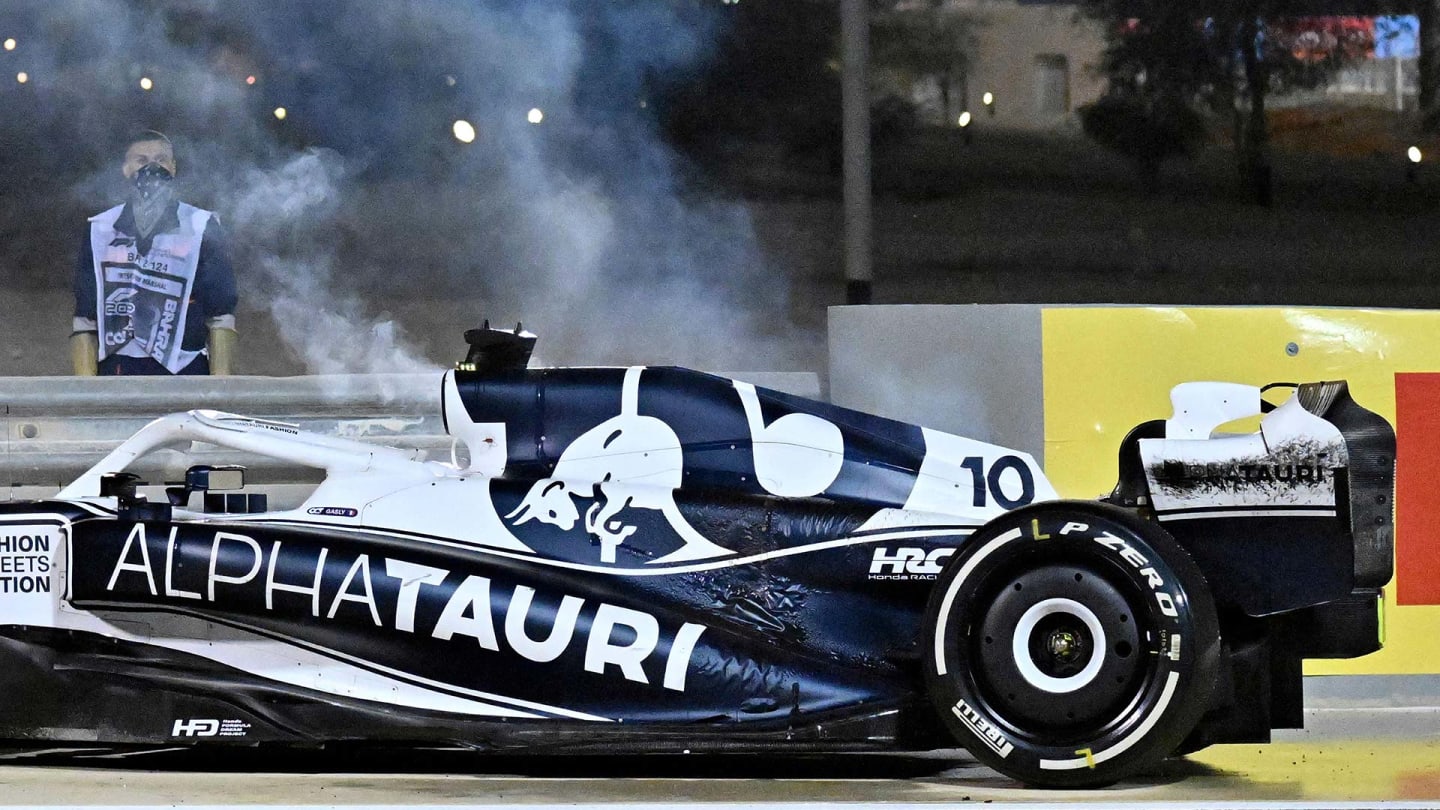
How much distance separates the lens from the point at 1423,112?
15.7m

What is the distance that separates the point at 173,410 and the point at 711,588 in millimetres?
2813

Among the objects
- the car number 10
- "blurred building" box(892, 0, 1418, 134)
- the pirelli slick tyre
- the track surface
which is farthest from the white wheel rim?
"blurred building" box(892, 0, 1418, 134)

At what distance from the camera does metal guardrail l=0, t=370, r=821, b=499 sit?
727 centimetres

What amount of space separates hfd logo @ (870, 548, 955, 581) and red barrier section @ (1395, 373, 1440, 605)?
225 cm

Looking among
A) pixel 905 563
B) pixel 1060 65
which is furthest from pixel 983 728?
pixel 1060 65

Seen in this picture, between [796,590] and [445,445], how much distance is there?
2.21 metres

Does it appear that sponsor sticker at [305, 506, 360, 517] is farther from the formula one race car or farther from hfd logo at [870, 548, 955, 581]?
hfd logo at [870, 548, 955, 581]

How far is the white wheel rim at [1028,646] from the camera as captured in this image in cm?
524

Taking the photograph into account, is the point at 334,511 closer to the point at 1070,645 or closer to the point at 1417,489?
the point at 1070,645

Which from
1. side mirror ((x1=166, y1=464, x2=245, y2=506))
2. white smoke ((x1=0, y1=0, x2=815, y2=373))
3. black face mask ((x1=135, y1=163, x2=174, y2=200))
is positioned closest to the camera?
side mirror ((x1=166, y1=464, x2=245, y2=506))

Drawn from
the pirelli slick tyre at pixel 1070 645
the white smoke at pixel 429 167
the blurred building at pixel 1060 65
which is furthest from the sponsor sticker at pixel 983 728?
the blurred building at pixel 1060 65

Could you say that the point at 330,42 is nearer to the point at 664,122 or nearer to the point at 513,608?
the point at 664,122

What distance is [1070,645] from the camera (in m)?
5.28

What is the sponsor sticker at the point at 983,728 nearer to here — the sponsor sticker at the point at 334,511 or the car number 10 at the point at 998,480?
the car number 10 at the point at 998,480
